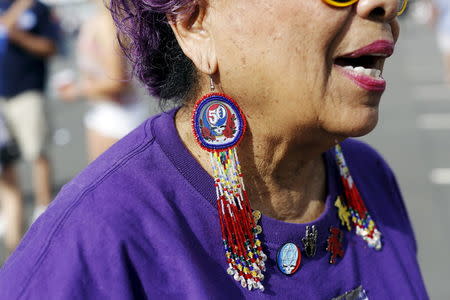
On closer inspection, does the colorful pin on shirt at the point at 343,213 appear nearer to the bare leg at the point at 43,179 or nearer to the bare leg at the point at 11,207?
the bare leg at the point at 11,207

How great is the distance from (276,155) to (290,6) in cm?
38

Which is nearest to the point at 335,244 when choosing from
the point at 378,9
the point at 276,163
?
the point at 276,163

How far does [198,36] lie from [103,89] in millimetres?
2653

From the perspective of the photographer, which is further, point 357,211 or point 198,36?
point 357,211

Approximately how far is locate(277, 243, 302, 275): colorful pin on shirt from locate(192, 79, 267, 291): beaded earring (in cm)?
5

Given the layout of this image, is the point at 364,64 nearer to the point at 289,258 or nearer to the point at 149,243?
the point at 289,258

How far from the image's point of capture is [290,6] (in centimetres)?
150

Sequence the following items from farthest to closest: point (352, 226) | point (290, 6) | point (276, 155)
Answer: point (352, 226) → point (276, 155) → point (290, 6)

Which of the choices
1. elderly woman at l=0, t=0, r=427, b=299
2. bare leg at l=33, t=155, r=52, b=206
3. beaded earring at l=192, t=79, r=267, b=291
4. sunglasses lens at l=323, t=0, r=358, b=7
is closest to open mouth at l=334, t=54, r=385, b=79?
elderly woman at l=0, t=0, r=427, b=299

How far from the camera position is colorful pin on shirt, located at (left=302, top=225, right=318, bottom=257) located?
1.69 meters

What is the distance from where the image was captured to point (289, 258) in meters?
1.64

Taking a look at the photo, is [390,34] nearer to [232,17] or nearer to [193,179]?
[232,17]

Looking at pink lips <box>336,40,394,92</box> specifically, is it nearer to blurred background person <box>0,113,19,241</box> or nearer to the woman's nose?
the woman's nose

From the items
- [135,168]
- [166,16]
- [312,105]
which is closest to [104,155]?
[135,168]
